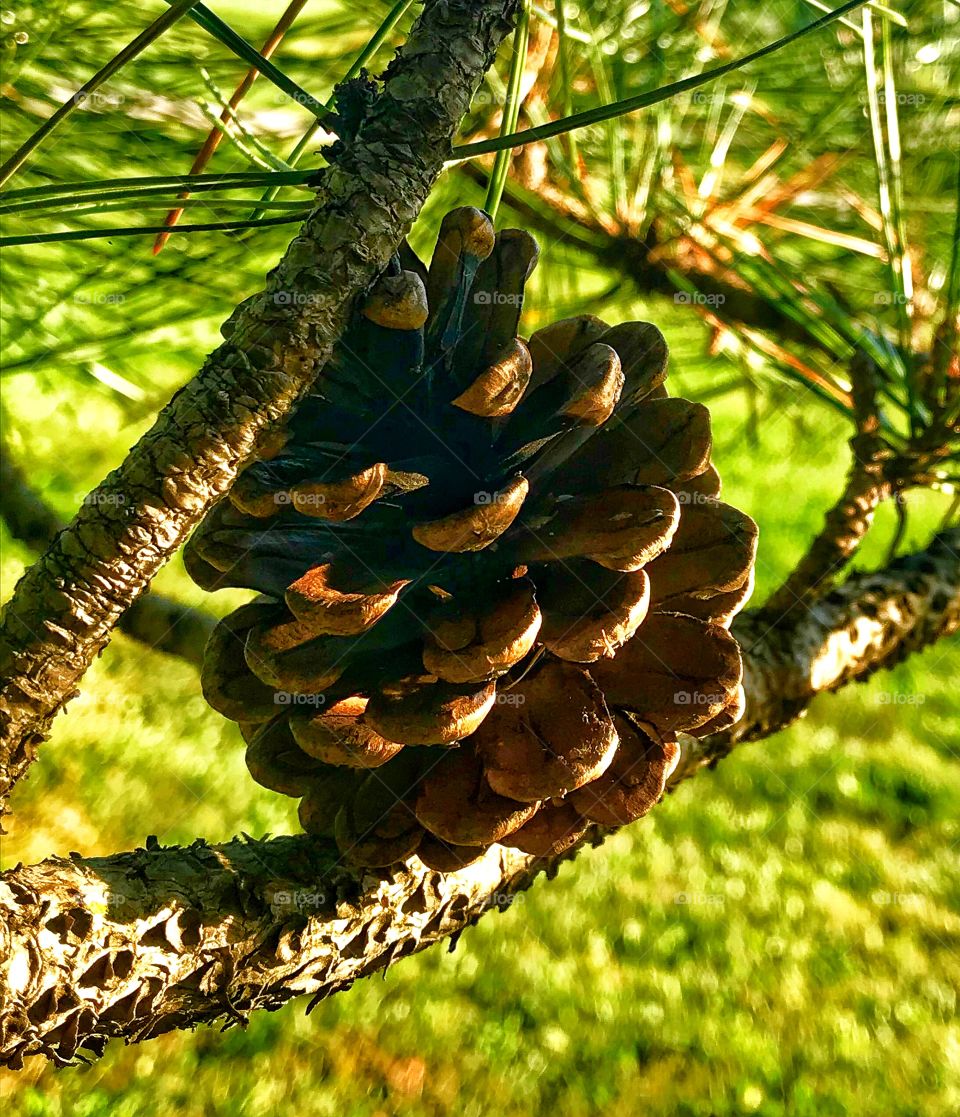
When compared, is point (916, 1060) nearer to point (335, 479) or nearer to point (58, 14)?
point (335, 479)

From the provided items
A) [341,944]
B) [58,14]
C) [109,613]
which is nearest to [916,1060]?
[341,944]

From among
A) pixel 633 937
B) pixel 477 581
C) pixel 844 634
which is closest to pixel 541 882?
pixel 633 937

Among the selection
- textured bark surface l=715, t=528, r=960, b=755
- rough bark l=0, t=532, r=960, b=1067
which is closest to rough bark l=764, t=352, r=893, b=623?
textured bark surface l=715, t=528, r=960, b=755

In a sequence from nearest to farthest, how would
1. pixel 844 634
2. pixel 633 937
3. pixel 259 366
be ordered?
pixel 259 366 → pixel 844 634 → pixel 633 937

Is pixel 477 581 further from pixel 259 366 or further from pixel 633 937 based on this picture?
pixel 633 937

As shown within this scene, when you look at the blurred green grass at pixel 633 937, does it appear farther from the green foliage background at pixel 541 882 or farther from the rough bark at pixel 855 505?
the rough bark at pixel 855 505

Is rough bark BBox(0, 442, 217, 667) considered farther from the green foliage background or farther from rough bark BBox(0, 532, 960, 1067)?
rough bark BBox(0, 532, 960, 1067)
